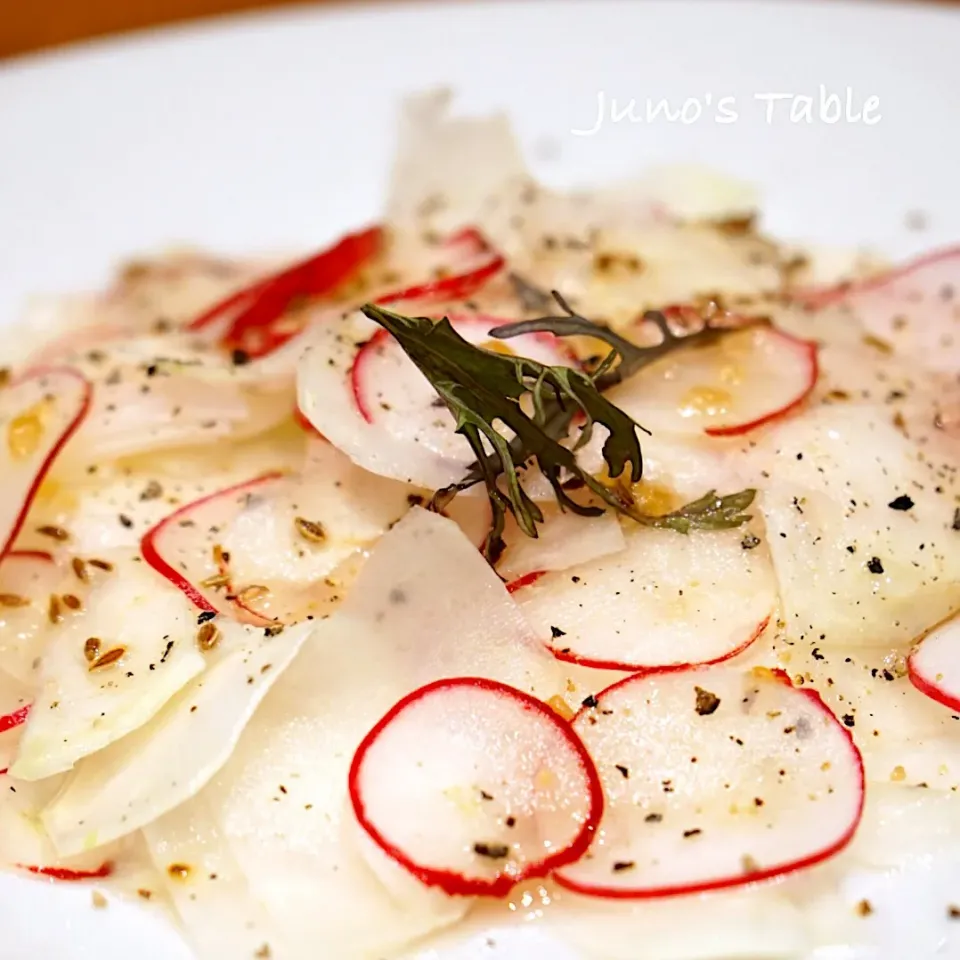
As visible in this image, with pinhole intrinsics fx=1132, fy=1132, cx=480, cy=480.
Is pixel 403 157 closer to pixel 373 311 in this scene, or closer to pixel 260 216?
pixel 260 216

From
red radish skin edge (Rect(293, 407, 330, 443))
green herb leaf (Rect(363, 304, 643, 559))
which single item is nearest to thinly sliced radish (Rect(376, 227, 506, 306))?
red radish skin edge (Rect(293, 407, 330, 443))

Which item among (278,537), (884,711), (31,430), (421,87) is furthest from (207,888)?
(421,87)

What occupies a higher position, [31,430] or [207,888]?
[31,430]

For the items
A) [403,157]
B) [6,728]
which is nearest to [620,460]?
[6,728]

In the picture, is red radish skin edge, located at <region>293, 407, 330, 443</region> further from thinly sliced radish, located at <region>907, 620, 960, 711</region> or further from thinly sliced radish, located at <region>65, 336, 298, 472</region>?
thinly sliced radish, located at <region>907, 620, 960, 711</region>

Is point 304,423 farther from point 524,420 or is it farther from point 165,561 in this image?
point 524,420

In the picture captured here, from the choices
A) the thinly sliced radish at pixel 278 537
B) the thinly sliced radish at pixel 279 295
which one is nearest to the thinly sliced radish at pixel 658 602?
the thinly sliced radish at pixel 278 537

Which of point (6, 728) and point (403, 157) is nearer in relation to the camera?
point (6, 728)
